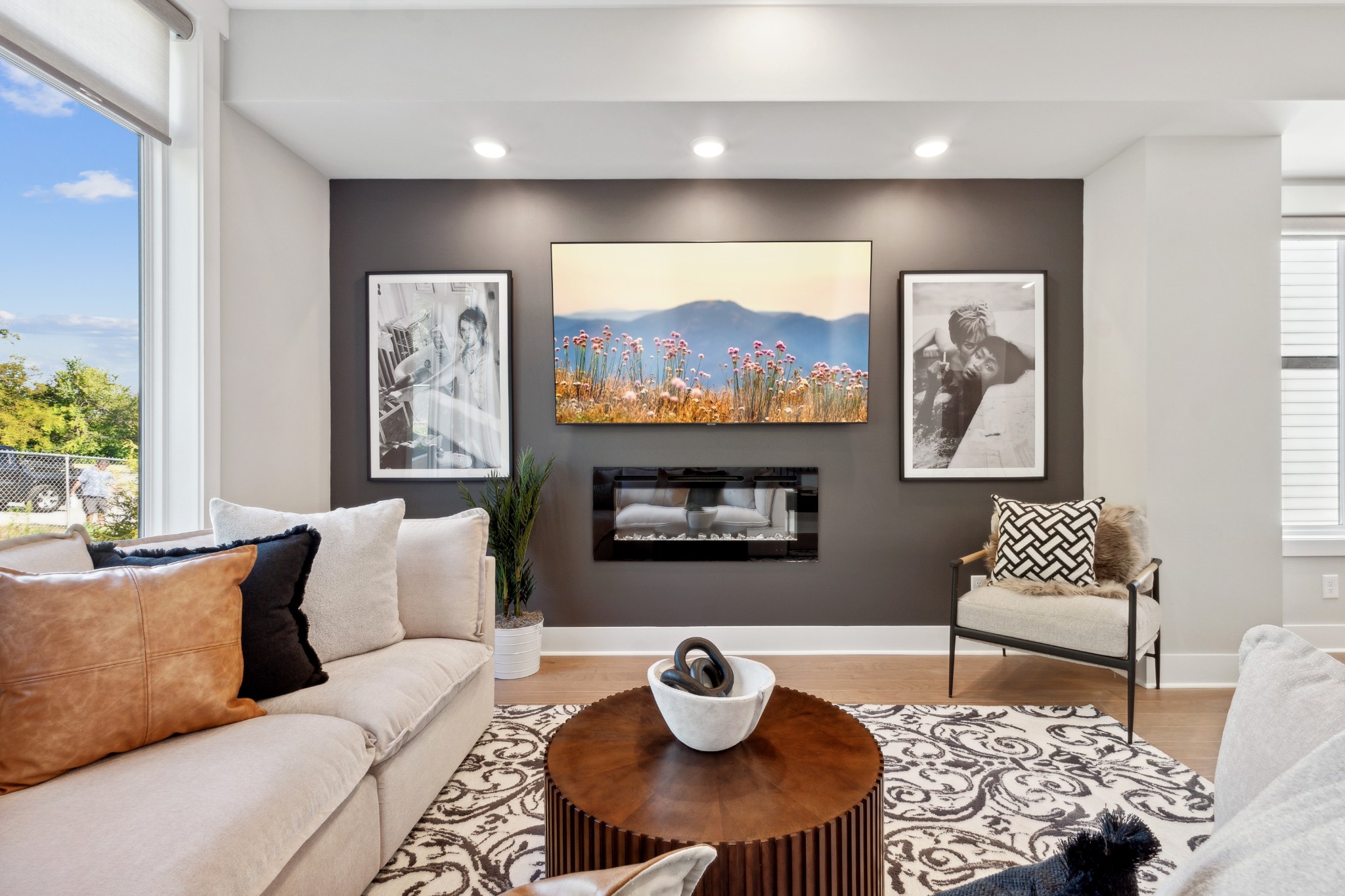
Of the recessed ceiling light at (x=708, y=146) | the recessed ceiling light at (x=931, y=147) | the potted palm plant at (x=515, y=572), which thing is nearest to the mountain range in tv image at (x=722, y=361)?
the potted palm plant at (x=515, y=572)

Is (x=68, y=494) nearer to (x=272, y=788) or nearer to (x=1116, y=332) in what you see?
(x=272, y=788)

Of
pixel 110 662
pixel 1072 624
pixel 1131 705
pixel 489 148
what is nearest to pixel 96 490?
pixel 110 662

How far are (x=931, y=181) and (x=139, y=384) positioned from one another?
12.1 ft

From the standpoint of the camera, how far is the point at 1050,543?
2.75m

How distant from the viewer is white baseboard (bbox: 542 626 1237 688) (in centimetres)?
334

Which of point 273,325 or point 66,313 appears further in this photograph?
point 273,325

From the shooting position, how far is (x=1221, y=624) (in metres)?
2.89

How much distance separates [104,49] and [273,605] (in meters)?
2.03

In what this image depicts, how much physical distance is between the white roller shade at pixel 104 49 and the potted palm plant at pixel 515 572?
6.37 feet

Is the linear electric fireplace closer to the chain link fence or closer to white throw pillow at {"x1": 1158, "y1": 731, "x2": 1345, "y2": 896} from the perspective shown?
the chain link fence

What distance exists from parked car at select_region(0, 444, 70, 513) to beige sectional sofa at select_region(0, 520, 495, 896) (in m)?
0.50

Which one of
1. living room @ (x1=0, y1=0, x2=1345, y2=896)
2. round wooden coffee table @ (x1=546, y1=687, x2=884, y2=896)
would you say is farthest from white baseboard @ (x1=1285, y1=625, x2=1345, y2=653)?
round wooden coffee table @ (x1=546, y1=687, x2=884, y2=896)

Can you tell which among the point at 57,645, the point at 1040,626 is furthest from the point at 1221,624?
the point at 57,645

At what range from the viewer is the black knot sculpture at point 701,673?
1.33 m
